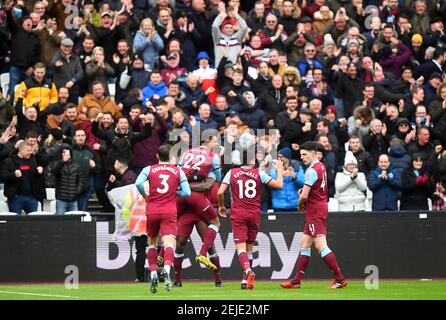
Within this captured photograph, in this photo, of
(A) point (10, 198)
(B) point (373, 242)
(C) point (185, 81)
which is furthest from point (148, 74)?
(B) point (373, 242)

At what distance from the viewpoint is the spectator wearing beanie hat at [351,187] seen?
24.2 meters

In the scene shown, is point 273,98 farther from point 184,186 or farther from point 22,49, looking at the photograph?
point 184,186

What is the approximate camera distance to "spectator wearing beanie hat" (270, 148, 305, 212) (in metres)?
24.1

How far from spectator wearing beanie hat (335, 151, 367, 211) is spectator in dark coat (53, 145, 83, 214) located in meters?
5.11

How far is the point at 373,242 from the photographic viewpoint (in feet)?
78.9

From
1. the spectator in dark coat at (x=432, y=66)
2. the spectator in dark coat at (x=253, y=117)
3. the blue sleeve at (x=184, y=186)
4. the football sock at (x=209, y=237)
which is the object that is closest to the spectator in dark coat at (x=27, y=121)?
the spectator in dark coat at (x=253, y=117)

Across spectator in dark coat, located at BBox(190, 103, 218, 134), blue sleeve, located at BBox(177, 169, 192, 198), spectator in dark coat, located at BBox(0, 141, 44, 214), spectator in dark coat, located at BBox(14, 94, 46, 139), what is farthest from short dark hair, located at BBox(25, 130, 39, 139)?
blue sleeve, located at BBox(177, 169, 192, 198)

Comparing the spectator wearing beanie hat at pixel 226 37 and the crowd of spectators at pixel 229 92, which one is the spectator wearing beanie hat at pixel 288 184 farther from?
the spectator wearing beanie hat at pixel 226 37

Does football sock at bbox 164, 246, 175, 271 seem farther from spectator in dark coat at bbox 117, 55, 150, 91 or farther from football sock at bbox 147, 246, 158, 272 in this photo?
spectator in dark coat at bbox 117, 55, 150, 91

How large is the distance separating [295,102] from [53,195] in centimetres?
543

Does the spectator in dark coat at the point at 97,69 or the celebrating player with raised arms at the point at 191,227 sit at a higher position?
the spectator in dark coat at the point at 97,69

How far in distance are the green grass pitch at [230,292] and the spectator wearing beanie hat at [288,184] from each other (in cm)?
245

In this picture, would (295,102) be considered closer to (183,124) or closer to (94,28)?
(183,124)

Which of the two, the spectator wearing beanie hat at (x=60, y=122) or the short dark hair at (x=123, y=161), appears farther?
the spectator wearing beanie hat at (x=60, y=122)
